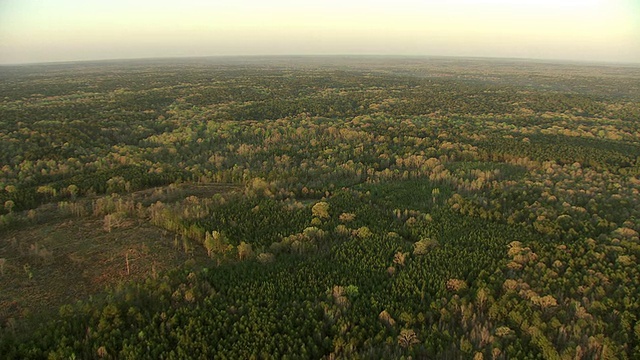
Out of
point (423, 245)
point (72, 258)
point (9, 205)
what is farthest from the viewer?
point (9, 205)

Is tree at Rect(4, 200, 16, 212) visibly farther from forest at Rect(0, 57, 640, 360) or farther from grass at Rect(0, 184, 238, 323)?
grass at Rect(0, 184, 238, 323)

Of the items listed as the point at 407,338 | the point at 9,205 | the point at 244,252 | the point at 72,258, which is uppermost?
the point at 9,205

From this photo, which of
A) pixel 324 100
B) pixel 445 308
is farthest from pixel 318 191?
pixel 324 100

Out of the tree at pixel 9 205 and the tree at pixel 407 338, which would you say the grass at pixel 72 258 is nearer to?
the tree at pixel 9 205

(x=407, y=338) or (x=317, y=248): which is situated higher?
(x=317, y=248)

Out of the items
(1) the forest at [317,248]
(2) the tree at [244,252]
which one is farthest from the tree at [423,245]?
(2) the tree at [244,252]

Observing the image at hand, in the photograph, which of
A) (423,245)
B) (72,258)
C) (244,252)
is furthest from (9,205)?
(423,245)

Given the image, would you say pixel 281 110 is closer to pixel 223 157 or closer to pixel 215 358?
pixel 223 157

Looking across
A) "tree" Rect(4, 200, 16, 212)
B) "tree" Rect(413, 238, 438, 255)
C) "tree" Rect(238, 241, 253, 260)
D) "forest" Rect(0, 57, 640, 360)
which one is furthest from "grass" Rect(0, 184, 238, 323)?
"tree" Rect(413, 238, 438, 255)

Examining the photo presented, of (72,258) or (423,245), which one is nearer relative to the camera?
(72,258)

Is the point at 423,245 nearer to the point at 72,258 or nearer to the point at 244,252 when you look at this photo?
the point at 244,252
